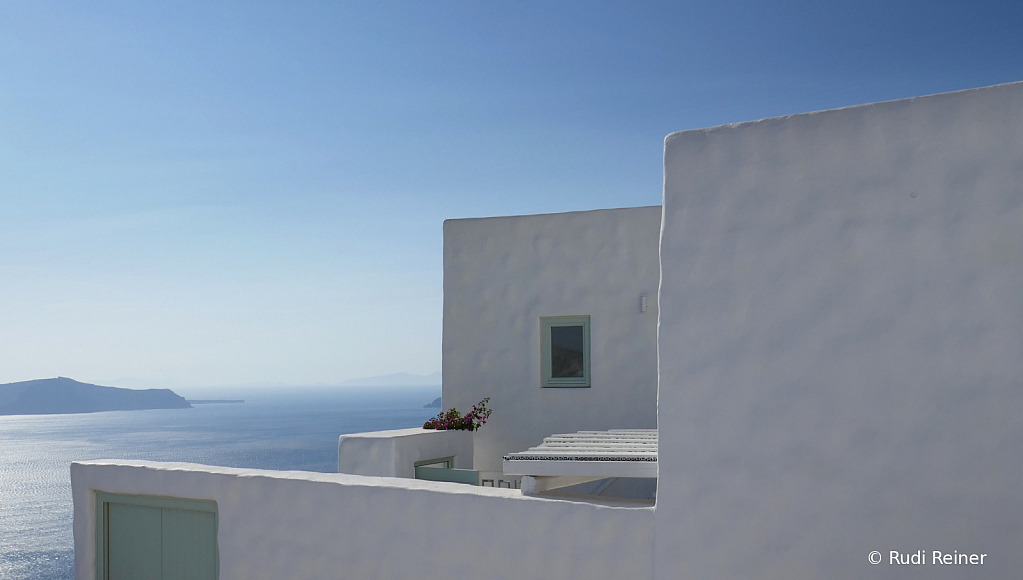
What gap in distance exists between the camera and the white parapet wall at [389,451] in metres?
10.1

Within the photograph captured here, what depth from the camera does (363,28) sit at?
50.3 ft

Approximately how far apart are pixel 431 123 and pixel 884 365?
22347 mm

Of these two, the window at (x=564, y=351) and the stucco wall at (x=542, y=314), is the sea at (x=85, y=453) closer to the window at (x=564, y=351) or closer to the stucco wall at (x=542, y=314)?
the stucco wall at (x=542, y=314)

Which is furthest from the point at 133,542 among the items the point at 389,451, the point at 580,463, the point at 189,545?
the point at 580,463

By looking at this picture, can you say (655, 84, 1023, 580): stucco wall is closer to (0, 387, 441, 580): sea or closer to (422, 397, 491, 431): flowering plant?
(422, 397, 491, 431): flowering plant

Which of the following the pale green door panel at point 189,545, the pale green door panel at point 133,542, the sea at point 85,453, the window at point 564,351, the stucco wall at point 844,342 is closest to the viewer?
the stucco wall at point 844,342

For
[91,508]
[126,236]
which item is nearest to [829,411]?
[91,508]

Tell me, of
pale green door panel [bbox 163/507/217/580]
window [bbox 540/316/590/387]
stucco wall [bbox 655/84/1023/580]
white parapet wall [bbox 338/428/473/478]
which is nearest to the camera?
stucco wall [bbox 655/84/1023/580]

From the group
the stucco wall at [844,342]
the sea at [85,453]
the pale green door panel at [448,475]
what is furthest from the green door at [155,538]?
the sea at [85,453]

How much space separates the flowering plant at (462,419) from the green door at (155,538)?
4.04 metres

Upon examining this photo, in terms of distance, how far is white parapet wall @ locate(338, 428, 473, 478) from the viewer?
33.1 ft

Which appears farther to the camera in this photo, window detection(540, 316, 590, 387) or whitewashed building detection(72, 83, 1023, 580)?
window detection(540, 316, 590, 387)

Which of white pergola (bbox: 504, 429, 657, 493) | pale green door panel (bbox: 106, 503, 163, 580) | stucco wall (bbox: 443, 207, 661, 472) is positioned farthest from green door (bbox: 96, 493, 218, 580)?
stucco wall (bbox: 443, 207, 661, 472)

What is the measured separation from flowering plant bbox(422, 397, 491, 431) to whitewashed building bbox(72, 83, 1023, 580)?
4.29 metres
